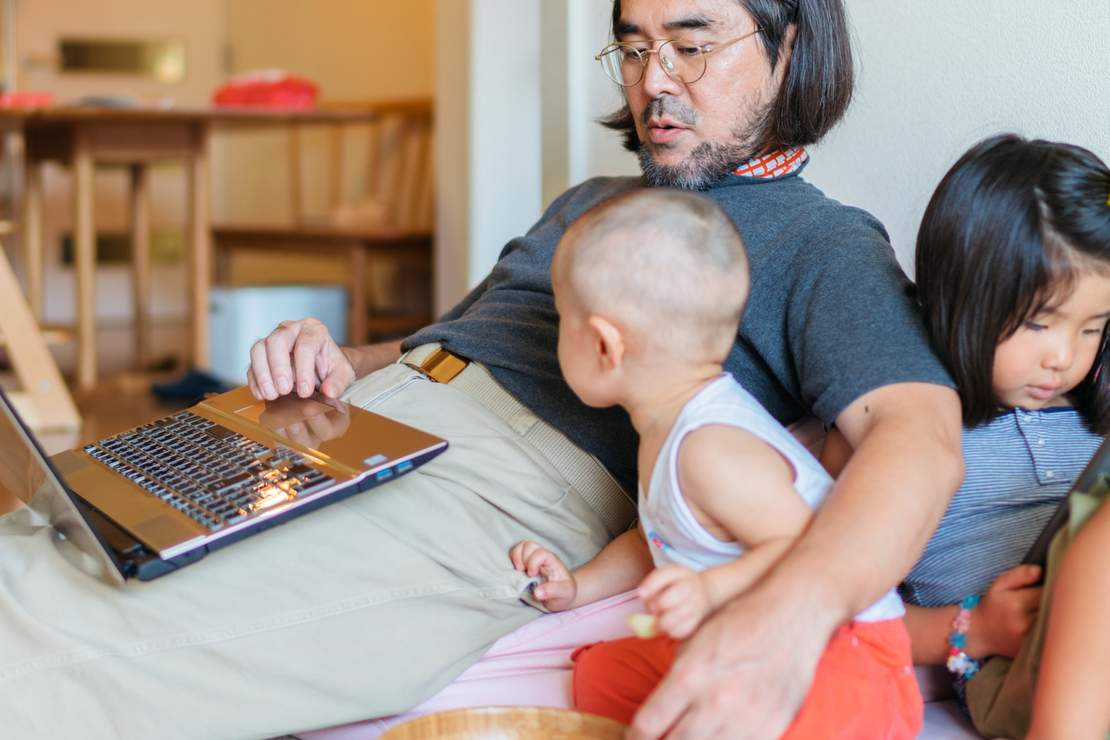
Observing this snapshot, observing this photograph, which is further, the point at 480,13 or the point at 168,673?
the point at 480,13

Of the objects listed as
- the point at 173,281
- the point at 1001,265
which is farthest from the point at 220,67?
the point at 1001,265

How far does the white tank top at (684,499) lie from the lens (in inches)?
38.0

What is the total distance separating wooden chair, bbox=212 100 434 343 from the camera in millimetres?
4168

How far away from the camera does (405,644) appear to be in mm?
1155

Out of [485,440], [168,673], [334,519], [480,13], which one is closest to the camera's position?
[168,673]

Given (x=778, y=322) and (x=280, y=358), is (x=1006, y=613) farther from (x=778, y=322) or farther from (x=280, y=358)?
(x=280, y=358)

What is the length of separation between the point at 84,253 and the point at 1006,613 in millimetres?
3666

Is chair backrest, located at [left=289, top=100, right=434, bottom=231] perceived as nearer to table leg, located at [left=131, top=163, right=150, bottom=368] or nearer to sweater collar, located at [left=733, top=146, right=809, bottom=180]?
table leg, located at [left=131, top=163, right=150, bottom=368]

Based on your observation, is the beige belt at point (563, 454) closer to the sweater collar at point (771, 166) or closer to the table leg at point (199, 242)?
the sweater collar at point (771, 166)

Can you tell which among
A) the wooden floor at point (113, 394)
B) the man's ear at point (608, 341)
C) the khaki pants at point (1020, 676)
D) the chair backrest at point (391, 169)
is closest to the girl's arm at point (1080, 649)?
the khaki pants at point (1020, 676)

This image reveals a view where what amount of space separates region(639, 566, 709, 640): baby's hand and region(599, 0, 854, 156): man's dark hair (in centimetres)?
70

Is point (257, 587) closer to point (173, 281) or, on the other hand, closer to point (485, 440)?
point (485, 440)

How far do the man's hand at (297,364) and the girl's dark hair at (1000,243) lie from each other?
684 mm

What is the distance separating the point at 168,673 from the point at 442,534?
0.29 meters
